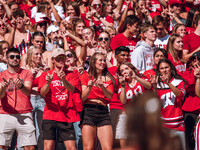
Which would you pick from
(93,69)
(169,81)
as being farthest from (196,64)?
(93,69)

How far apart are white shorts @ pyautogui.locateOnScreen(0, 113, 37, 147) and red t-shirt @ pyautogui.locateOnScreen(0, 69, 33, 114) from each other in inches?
3.8

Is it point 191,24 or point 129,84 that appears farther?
point 191,24

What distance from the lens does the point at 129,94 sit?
20.6ft

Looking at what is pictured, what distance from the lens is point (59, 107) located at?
5996 mm

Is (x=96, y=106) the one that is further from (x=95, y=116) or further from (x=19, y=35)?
(x=19, y=35)

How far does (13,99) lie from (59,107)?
73 cm

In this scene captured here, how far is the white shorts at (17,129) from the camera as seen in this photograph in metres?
5.88

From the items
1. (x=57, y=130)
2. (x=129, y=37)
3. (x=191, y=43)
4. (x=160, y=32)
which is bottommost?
(x=57, y=130)

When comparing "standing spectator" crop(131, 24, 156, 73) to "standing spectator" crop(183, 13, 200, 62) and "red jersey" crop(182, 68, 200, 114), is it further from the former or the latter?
"red jersey" crop(182, 68, 200, 114)

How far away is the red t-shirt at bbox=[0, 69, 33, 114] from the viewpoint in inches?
236

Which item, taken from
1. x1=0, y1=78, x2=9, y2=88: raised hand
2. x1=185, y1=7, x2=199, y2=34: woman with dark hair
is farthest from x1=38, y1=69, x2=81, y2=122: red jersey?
x1=185, y1=7, x2=199, y2=34: woman with dark hair

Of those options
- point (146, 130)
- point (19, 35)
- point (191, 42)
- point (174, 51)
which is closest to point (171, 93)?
point (174, 51)

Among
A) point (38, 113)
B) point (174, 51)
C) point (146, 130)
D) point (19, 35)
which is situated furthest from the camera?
point (19, 35)

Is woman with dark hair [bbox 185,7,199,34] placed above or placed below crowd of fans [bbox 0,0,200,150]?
above
